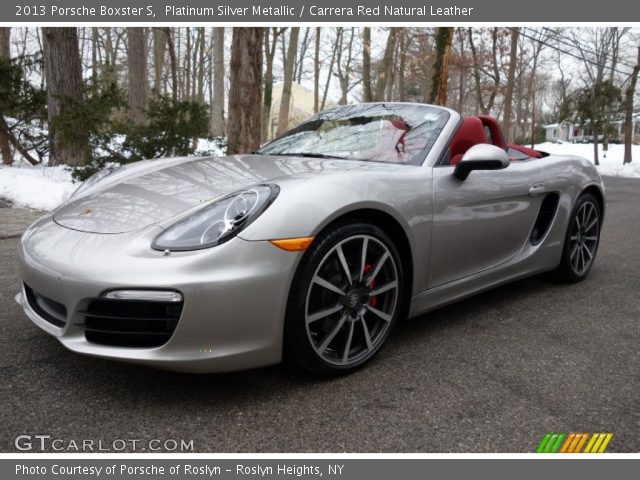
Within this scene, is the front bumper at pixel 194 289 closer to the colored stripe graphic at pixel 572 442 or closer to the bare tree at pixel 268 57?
the colored stripe graphic at pixel 572 442

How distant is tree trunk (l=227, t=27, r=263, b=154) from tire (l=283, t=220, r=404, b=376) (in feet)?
18.8

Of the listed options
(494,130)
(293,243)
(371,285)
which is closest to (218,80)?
(494,130)

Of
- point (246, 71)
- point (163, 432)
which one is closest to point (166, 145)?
point (246, 71)

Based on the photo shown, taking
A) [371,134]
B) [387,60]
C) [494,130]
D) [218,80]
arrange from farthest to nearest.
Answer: [387,60] < [218,80] < [494,130] < [371,134]

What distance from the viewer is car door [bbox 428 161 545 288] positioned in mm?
2646

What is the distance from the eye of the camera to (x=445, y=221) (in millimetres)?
2633

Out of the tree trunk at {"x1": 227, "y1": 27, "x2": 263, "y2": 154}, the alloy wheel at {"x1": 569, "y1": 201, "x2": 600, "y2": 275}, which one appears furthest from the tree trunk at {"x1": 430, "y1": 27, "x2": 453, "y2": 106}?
the alloy wheel at {"x1": 569, "y1": 201, "x2": 600, "y2": 275}

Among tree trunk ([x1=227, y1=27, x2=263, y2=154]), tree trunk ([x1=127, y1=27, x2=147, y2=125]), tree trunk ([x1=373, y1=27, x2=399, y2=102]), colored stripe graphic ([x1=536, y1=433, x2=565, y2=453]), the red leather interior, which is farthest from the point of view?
tree trunk ([x1=373, y1=27, x2=399, y2=102])

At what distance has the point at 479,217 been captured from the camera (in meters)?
2.84

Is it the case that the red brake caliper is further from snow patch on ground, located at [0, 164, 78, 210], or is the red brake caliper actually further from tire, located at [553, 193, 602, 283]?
snow patch on ground, located at [0, 164, 78, 210]

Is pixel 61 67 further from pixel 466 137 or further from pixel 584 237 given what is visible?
pixel 584 237

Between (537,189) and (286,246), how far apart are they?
1.99 metres

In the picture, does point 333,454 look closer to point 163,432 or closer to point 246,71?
point 163,432

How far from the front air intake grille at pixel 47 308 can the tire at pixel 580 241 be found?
3.16 meters
